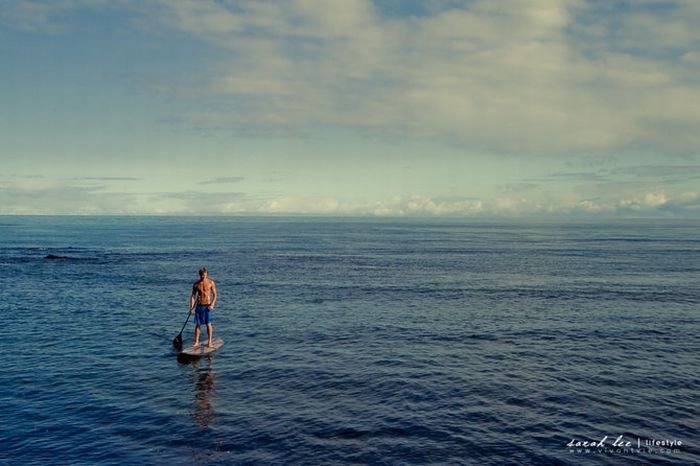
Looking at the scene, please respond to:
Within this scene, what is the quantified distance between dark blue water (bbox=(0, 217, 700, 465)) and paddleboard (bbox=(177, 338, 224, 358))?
627 mm

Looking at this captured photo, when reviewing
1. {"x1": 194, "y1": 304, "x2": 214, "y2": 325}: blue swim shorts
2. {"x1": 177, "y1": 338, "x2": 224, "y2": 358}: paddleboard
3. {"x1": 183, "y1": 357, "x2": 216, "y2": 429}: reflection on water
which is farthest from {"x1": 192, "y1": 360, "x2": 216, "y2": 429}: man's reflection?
{"x1": 194, "y1": 304, "x2": 214, "y2": 325}: blue swim shorts

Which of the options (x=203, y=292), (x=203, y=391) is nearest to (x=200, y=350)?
(x=203, y=292)

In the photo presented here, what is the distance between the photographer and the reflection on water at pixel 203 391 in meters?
18.2

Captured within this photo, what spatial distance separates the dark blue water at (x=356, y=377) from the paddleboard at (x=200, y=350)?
627 mm

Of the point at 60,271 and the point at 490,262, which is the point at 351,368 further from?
the point at 490,262

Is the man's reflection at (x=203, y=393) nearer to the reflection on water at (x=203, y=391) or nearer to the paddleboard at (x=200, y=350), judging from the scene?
the reflection on water at (x=203, y=391)

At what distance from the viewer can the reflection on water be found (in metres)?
18.2

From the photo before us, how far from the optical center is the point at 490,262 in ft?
254

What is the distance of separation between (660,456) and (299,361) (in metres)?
15.0

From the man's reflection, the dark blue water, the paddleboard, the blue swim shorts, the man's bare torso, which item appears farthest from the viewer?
the blue swim shorts

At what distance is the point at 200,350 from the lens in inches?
1021

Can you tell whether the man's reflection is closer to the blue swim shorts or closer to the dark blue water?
the dark blue water

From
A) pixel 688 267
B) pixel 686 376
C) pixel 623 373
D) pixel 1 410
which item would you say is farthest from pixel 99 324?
pixel 688 267

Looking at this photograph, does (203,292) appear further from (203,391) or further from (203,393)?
(203,393)
